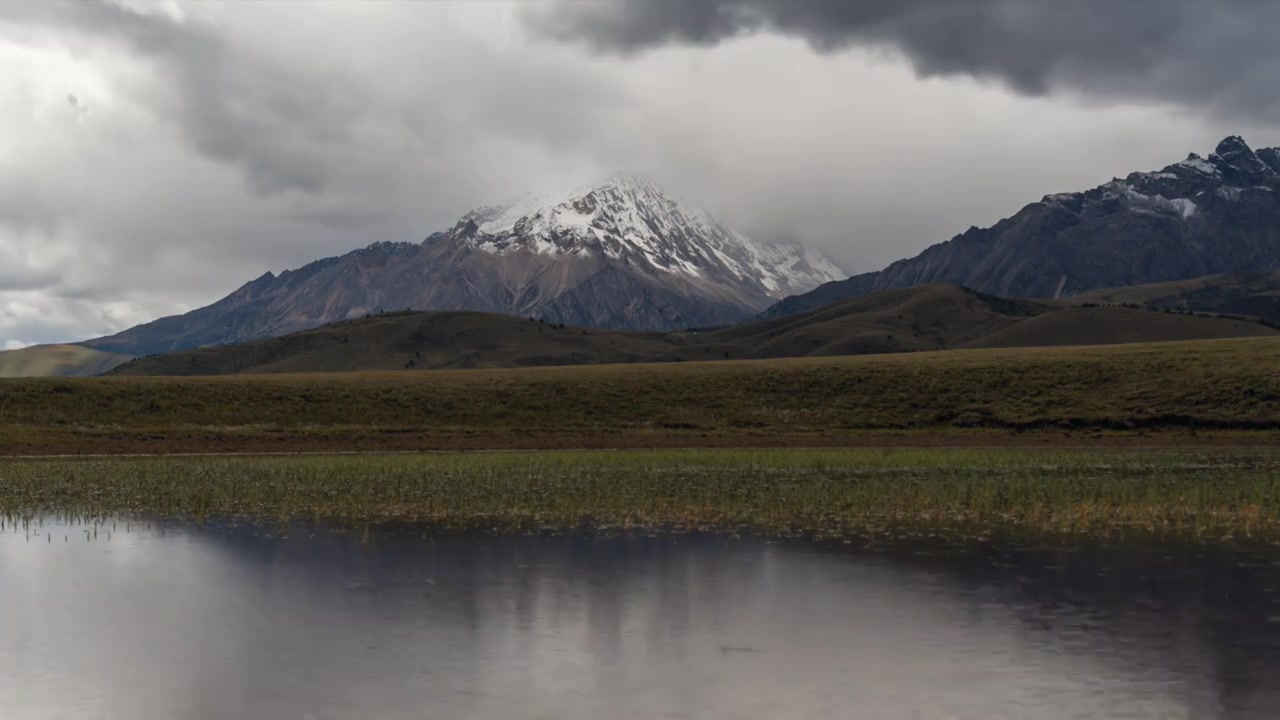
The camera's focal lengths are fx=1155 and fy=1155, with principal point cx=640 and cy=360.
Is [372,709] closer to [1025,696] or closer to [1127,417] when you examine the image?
Answer: [1025,696]

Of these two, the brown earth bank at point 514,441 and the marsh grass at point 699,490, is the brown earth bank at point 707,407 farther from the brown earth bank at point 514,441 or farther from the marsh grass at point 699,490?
the marsh grass at point 699,490

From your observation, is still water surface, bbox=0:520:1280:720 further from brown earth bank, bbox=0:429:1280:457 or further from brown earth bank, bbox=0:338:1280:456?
brown earth bank, bbox=0:338:1280:456

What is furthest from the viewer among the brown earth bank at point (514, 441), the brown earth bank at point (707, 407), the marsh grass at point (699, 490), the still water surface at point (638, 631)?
the brown earth bank at point (707, 407)

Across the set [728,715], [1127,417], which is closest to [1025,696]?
[728,715]

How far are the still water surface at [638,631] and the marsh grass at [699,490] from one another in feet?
20.7

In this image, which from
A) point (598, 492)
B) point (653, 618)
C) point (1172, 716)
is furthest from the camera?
point (598, 492)

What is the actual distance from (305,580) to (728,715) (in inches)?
687

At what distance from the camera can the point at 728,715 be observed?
2030 cm

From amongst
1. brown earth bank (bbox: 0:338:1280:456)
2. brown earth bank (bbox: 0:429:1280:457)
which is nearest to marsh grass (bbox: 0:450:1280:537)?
brown earth bank (bbox: 0:429:1280:457)

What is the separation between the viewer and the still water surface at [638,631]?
21266 mm

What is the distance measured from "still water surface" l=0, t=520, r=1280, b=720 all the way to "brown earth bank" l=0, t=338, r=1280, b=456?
5315 centimetres

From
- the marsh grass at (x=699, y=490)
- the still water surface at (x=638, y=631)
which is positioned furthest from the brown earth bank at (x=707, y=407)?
the still water surface at (x=638, y=631)

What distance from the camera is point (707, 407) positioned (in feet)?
361

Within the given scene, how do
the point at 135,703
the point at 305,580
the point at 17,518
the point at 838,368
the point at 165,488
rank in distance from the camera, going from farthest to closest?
the point at 838,368 < the point at 165,488 < the point at 17,518 < the point at 305,580 < the point at 135,703
